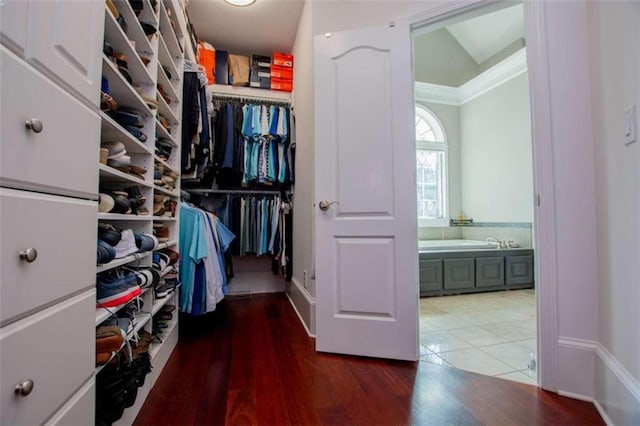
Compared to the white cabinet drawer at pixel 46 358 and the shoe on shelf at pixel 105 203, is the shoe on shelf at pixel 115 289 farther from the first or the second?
the shoe on shelf at pixel 105 203

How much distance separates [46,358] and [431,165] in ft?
15.5

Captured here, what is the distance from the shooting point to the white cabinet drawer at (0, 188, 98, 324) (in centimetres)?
49

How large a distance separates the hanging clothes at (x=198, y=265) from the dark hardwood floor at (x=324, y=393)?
261 mm

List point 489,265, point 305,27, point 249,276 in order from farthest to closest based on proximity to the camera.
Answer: point 489,265 < point 249,276 < point 305,27

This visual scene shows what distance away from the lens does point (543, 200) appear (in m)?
1.27

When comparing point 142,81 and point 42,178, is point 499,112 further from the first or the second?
point 42,178

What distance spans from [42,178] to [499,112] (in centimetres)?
472

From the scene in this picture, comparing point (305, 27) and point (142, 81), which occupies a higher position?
point (305, 27)

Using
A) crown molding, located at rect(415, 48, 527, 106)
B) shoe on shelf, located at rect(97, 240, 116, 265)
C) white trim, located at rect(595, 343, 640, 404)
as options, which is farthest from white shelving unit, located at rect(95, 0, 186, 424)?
crown molding, located at rect(415, 48, 527, 106)

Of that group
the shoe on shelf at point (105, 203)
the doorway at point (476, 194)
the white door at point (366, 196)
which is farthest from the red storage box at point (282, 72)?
Answer: the shoe on shelf at point (105, 203)

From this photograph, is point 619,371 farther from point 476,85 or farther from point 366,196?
point 476,85

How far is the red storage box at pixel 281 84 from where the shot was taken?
2817mm

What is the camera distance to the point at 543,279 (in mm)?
1263

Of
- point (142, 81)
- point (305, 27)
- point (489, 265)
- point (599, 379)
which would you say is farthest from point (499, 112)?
point (142, 81)
